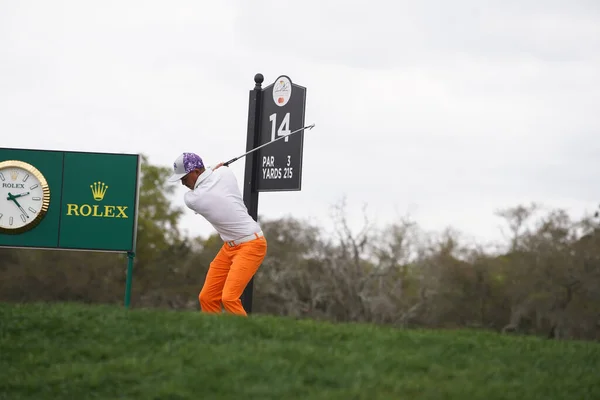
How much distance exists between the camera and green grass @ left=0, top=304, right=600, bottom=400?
6898mm

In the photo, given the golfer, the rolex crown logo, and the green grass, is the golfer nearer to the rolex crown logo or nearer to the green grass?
the green grass

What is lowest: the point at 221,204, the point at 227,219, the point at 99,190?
the point at 227,219

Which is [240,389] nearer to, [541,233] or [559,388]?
[559,388]

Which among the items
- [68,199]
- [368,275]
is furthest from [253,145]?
[368,275]

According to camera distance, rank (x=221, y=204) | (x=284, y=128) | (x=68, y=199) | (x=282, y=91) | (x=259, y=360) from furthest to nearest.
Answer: (x=282, y=91), (x=284, y=128), (x=68, y=199), (x=221, y=204), (x=259, y=360)

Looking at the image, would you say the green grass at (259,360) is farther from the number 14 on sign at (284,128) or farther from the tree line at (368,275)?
the tree line at (368,275)

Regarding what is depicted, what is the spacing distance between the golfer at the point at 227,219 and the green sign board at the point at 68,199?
7.00 ft

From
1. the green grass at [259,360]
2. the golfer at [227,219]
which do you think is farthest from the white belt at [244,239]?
the green grass at [259,360]

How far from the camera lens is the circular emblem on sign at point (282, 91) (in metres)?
12.5

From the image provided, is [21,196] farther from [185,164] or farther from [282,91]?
[282,91]

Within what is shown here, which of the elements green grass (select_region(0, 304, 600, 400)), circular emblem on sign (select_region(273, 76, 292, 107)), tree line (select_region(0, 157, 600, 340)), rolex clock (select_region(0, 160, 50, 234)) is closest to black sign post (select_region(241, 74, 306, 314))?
circular emblem on sign (select_region(273, 76, 292, 107))

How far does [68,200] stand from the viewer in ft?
40.6

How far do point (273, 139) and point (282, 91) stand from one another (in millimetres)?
681

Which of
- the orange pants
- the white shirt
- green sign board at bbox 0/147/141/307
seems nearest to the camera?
the orange pants
